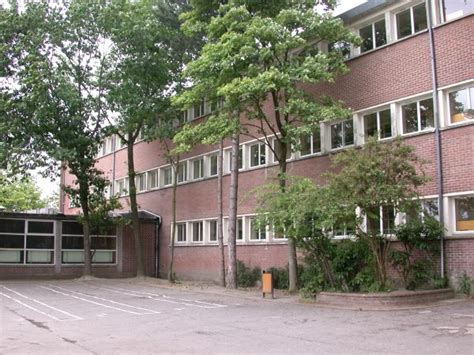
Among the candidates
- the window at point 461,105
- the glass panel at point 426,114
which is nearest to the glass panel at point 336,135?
the glass panel at point 426,114

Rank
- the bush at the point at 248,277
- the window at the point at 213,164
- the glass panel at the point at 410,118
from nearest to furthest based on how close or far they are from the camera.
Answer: the glass panel at the point at 410,118
the bush at the point at 248,277
the window at the point at 213,164

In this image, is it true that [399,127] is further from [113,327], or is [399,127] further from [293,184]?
[113,327]

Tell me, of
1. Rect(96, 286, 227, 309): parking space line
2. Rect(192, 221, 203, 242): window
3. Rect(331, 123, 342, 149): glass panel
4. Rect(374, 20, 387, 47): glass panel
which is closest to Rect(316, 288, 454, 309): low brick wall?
Rect(96, 286, 227, 309): parking space line

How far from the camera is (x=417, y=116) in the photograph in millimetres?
18781

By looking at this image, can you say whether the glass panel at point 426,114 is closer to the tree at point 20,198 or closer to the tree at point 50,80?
the tree at point 50,80

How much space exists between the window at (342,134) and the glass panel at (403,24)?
11.5 feet

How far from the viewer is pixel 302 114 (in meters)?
18.2

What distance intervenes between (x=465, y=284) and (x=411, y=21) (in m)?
8.78

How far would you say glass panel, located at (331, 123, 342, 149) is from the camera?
851 inches

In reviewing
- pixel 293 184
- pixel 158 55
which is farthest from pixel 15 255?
pixel 293 184

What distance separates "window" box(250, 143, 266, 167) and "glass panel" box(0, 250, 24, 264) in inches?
533

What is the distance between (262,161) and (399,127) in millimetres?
7817

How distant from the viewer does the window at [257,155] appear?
2555 cm

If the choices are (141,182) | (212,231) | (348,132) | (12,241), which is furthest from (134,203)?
(348,132)
